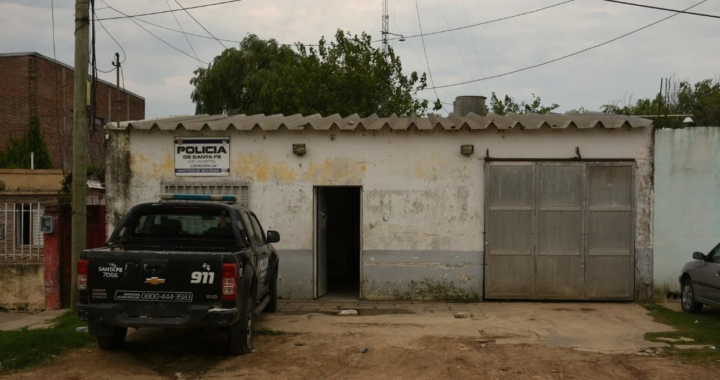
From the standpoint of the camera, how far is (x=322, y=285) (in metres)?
13.1

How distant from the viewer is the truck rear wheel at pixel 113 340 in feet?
26.1

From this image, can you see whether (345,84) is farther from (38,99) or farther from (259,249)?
(259,249)

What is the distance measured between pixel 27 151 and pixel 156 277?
26157 mm

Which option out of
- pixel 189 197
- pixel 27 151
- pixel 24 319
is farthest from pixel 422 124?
pixel 27 151

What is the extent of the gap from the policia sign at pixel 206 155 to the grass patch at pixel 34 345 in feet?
14.0

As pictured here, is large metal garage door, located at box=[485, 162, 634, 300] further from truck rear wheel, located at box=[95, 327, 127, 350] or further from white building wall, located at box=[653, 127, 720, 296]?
truck rear wheel, located at box=[95, 327, 127, 350]

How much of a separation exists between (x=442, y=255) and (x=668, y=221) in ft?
13.8

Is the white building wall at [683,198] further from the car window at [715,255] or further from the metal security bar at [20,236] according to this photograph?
the metal security bar at [20,236]

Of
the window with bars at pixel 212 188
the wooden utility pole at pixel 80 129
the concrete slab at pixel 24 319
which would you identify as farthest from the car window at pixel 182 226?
the window with bars at pixel 212 188

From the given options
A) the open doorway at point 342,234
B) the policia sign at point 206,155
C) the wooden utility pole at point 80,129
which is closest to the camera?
the wooden utility pole at point 80,129

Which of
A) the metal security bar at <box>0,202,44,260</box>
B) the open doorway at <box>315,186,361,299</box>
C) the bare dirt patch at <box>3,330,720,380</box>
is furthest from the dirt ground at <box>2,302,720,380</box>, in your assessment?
the open doorway at <box>315,186,361,299</box>

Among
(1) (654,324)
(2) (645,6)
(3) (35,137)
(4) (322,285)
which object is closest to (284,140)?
(4) (322,285)

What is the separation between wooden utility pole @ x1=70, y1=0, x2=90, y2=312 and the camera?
10633mm

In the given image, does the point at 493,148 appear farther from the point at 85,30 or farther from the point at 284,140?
the point at 85,30
